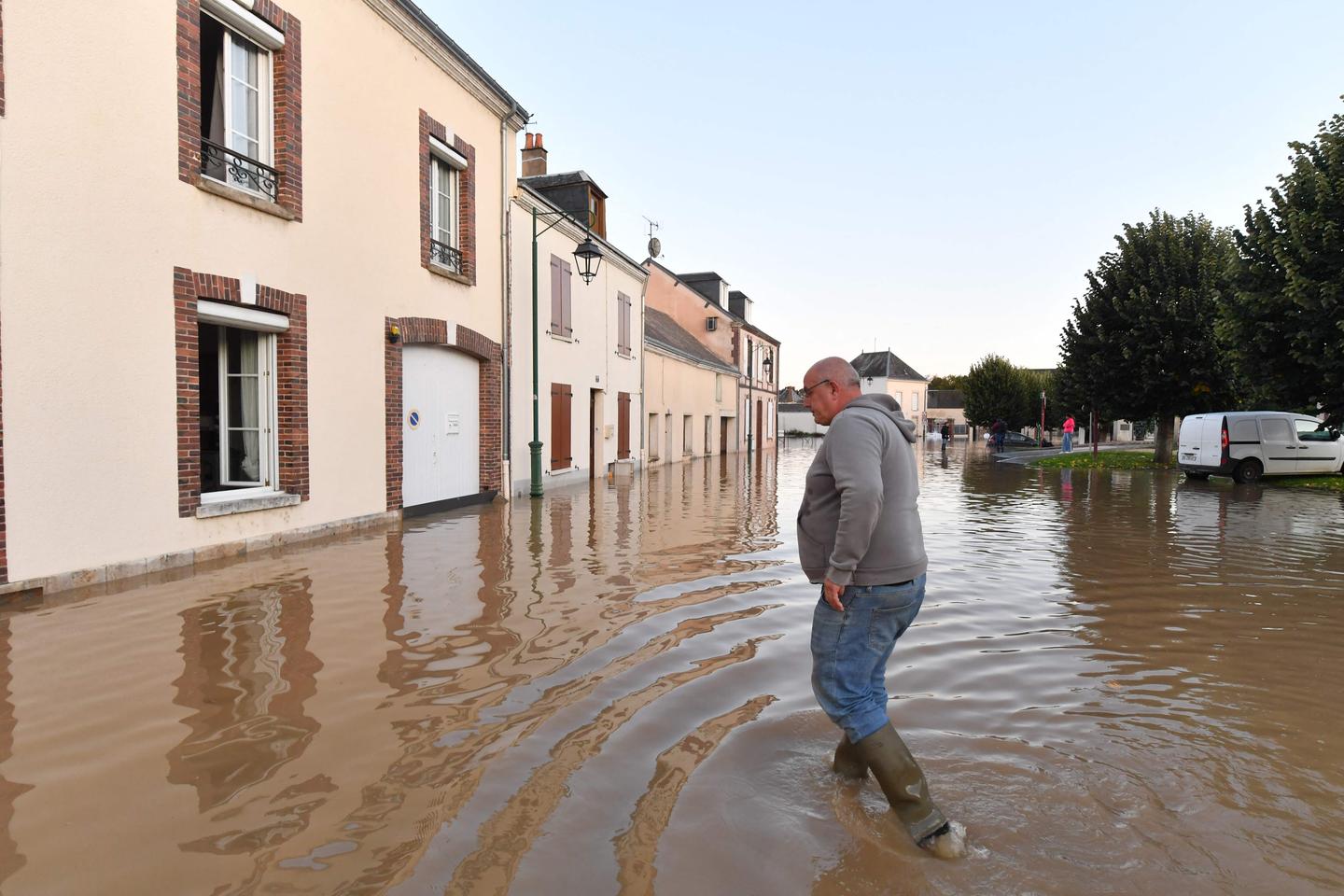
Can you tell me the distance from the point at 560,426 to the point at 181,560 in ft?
31.6

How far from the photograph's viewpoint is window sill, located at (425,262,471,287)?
11.6 metres

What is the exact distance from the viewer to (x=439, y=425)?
12.2 m

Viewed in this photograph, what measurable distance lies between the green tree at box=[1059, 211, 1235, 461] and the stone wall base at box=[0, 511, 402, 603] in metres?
22.2

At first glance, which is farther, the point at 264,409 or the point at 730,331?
the point at 730,331

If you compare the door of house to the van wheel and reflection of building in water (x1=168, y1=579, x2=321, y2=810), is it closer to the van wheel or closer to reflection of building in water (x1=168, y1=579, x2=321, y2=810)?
reflection of building in water (x1=168, y1=579, x2=321, y2=810)

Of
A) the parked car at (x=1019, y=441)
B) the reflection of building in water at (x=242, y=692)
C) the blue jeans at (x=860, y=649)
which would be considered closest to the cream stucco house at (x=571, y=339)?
the reflection of building in water at (x=242, y=692)

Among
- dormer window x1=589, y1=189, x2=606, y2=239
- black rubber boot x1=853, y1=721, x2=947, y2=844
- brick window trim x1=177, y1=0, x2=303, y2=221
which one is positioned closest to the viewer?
black rubber boot x1=853, y1=721, x2=947, y2=844

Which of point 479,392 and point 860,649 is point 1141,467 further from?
point 860,649

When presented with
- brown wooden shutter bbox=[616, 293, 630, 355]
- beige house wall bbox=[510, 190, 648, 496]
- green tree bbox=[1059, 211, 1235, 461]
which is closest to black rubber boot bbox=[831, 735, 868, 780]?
beige house wall bbox=[510, 190, 648, 496]

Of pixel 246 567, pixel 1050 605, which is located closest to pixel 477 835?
pixel 1050 605

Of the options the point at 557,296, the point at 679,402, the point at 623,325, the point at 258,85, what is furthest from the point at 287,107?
the point at 679,402

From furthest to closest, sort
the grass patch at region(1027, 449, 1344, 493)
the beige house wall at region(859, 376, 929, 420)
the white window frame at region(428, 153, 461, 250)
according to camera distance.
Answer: the beige house wall at region(859, 376, 929, 420) → the grass patch at region(1027, 449, 1344, 493) → the white window frame at region(428, 153, 461, 250)

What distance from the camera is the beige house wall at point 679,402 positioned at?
2538 cm

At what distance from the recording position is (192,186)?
7.59 metres
